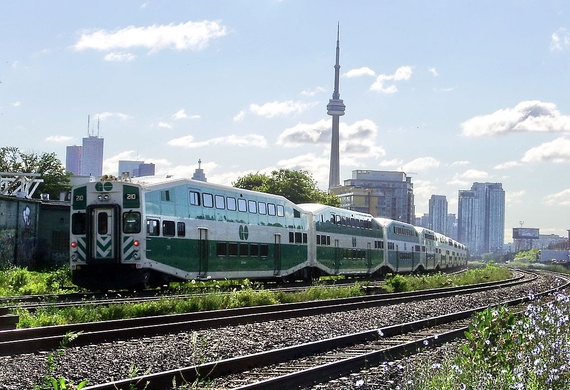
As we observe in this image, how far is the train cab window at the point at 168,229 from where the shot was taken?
23.7 meters

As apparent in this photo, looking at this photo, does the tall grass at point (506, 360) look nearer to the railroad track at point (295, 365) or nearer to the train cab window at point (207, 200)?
the railroad track at point (295, 365)

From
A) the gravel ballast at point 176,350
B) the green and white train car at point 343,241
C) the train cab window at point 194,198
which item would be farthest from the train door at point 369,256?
the gravel ballast at point 176,350

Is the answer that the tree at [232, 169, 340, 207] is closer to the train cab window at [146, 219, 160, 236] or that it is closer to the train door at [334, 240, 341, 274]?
the train door at [334, 240, 341, 274]

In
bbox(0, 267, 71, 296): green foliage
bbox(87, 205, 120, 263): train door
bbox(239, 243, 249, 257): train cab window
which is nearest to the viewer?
bbox(87, 205, 120, 263): train door

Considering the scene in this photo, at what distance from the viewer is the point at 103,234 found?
23.6 metres

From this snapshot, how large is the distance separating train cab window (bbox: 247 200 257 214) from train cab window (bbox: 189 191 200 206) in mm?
3723

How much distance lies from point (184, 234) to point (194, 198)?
Result: 1.34m

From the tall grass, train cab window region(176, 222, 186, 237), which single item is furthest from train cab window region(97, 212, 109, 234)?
the tall grass

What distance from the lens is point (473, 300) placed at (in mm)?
24750

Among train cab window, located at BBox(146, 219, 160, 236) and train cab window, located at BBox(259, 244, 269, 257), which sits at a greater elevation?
train cab window, located at BBox(146, 219, 160, 236)

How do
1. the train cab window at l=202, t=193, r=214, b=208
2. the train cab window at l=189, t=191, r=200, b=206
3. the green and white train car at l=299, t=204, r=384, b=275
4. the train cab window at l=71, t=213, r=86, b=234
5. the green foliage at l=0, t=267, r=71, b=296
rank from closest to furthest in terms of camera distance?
the train cab window at l=71, t=213, r=86, b=234
the green foliage at l=0, t=267, r=71, b=296
the train cab window at l=189, t=191, r=200, b=206
the train cab window at l=202, t=193, r=214, b=208
the green and white train car at l=299, t=204, r=384, b=275

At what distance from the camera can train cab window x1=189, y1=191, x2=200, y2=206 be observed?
2495 cm

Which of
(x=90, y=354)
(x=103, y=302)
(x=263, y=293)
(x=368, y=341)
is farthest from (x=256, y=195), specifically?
(x=90, y=354)

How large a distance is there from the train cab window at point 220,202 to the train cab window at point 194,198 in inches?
49.4
